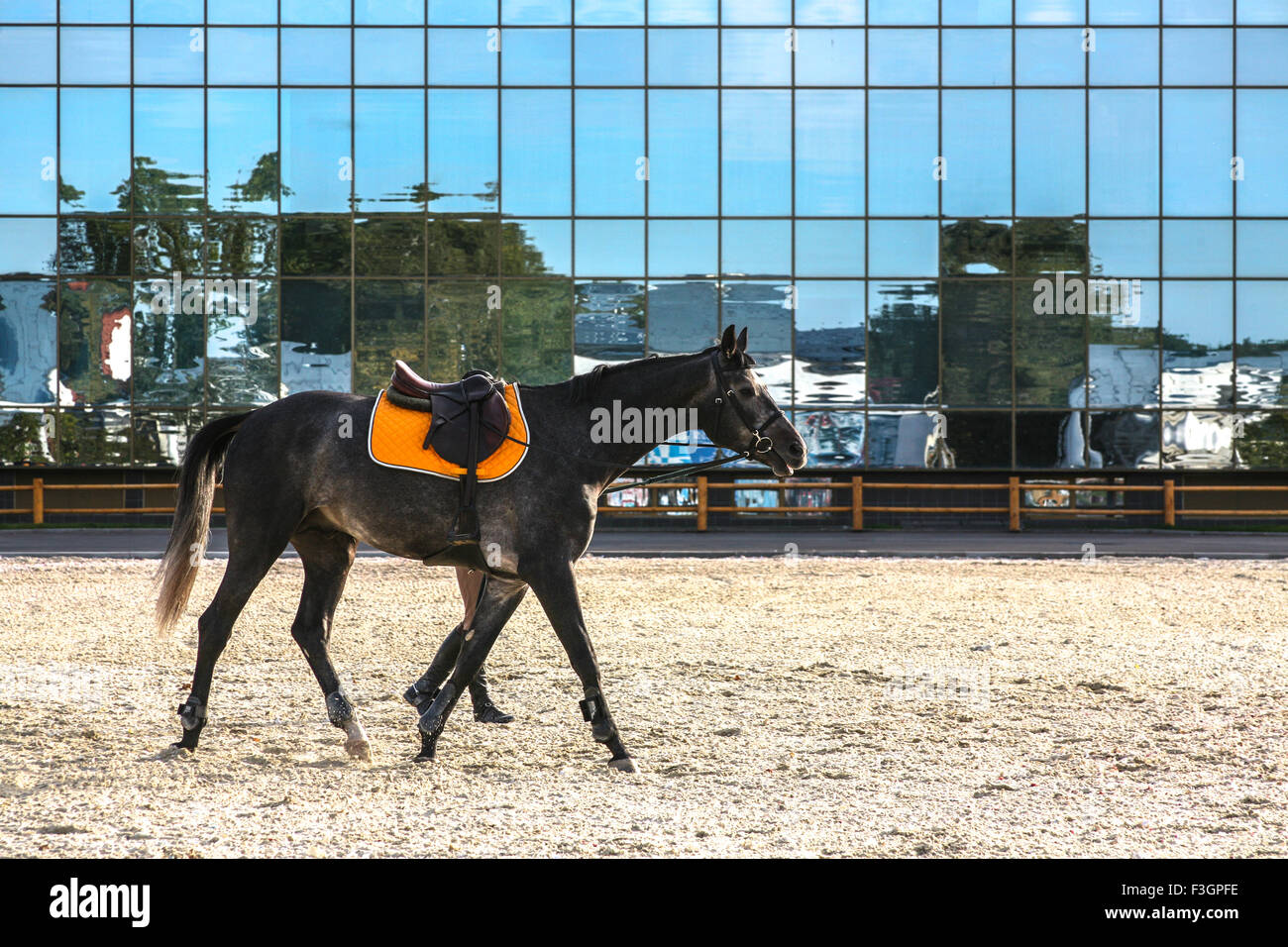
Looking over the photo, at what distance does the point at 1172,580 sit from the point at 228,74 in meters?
20.2

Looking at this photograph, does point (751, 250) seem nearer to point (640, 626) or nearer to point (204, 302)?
point (204, 302)

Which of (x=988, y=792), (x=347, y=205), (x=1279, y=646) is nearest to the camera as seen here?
(x=988, y=792)

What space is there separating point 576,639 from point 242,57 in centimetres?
2248

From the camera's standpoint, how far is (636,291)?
82.7 ft

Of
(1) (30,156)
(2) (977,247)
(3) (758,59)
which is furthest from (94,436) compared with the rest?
(2) (977,247)

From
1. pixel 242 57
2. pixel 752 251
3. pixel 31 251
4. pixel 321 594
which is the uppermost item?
pixel 242 57

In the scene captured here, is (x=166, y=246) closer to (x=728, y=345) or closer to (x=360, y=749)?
(x=360, y=749)

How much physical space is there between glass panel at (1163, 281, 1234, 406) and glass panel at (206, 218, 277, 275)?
18091 millimetres

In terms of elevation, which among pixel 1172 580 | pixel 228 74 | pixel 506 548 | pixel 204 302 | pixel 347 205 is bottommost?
pixel 1172 580

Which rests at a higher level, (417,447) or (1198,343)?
(1198,343)

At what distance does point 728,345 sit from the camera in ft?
20.6

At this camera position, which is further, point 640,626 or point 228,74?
point 228,74

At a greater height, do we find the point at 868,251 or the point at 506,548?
the point at 868,251
